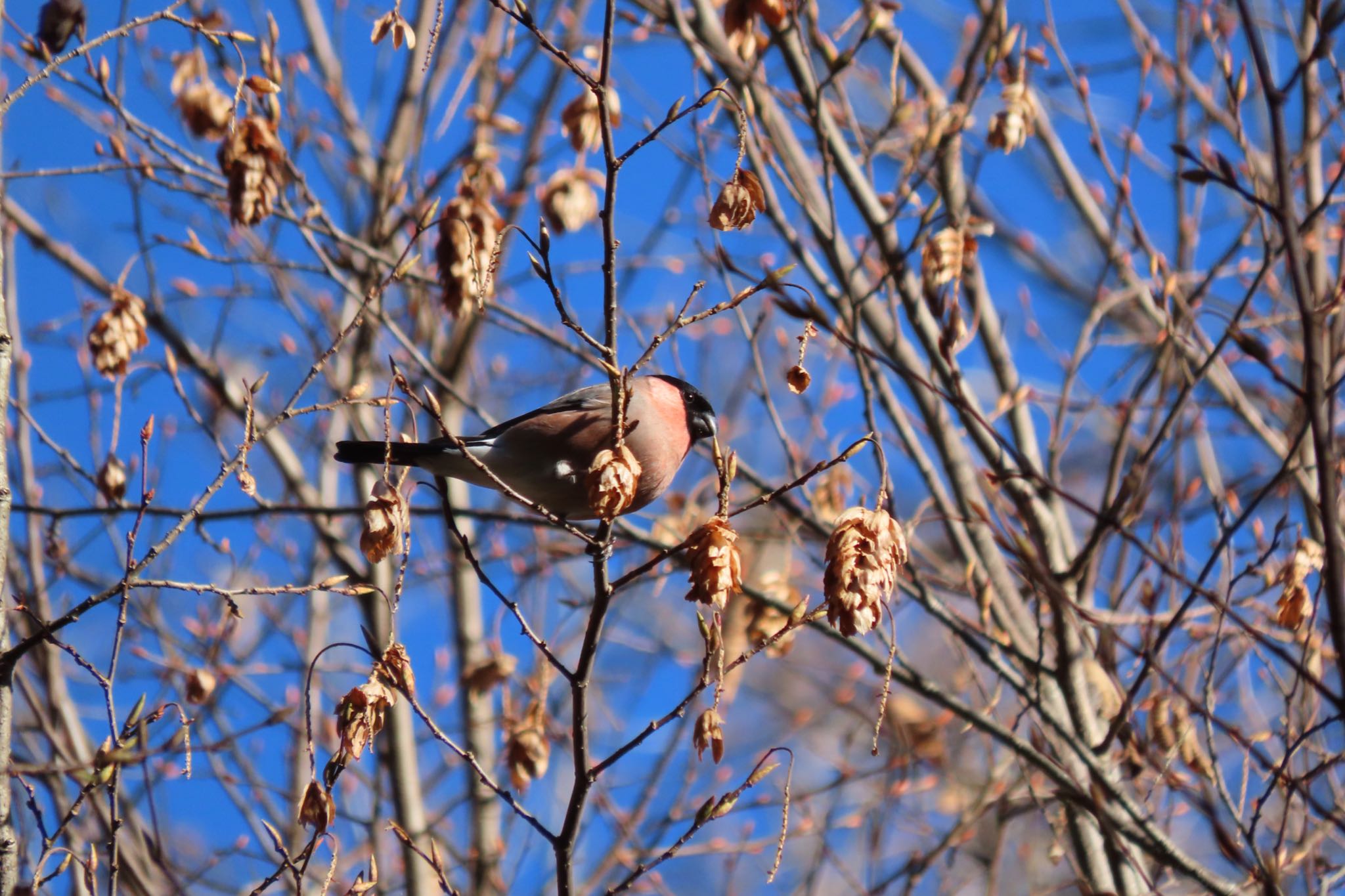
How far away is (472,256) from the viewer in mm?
2105

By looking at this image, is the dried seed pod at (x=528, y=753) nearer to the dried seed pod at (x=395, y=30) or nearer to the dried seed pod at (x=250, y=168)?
the dried seed pod at (x=250, y=168)

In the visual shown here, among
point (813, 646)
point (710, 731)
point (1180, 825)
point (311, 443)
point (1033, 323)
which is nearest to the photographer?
point (710, 731)

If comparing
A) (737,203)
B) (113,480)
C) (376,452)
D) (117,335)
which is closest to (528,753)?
(376,452)

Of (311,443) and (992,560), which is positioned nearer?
(992,560)

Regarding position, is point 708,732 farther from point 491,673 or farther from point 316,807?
point 491,673

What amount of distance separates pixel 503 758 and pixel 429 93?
10.3ft

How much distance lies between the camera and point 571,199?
375 cm

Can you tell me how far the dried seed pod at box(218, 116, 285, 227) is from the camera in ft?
10.6

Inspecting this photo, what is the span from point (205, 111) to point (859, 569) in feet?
8.75

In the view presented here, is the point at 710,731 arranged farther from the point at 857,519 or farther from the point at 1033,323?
the point at 1033,323

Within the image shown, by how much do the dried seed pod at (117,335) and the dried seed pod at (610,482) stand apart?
184cm

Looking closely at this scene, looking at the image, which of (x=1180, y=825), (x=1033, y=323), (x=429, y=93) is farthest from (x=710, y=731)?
(x=1180, y=825)

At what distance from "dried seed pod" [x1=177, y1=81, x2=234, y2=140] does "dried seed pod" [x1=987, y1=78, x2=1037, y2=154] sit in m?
2.22

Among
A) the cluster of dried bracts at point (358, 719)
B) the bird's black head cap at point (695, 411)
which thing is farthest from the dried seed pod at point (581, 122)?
the cluster of dried bracts at point (358, 719)
